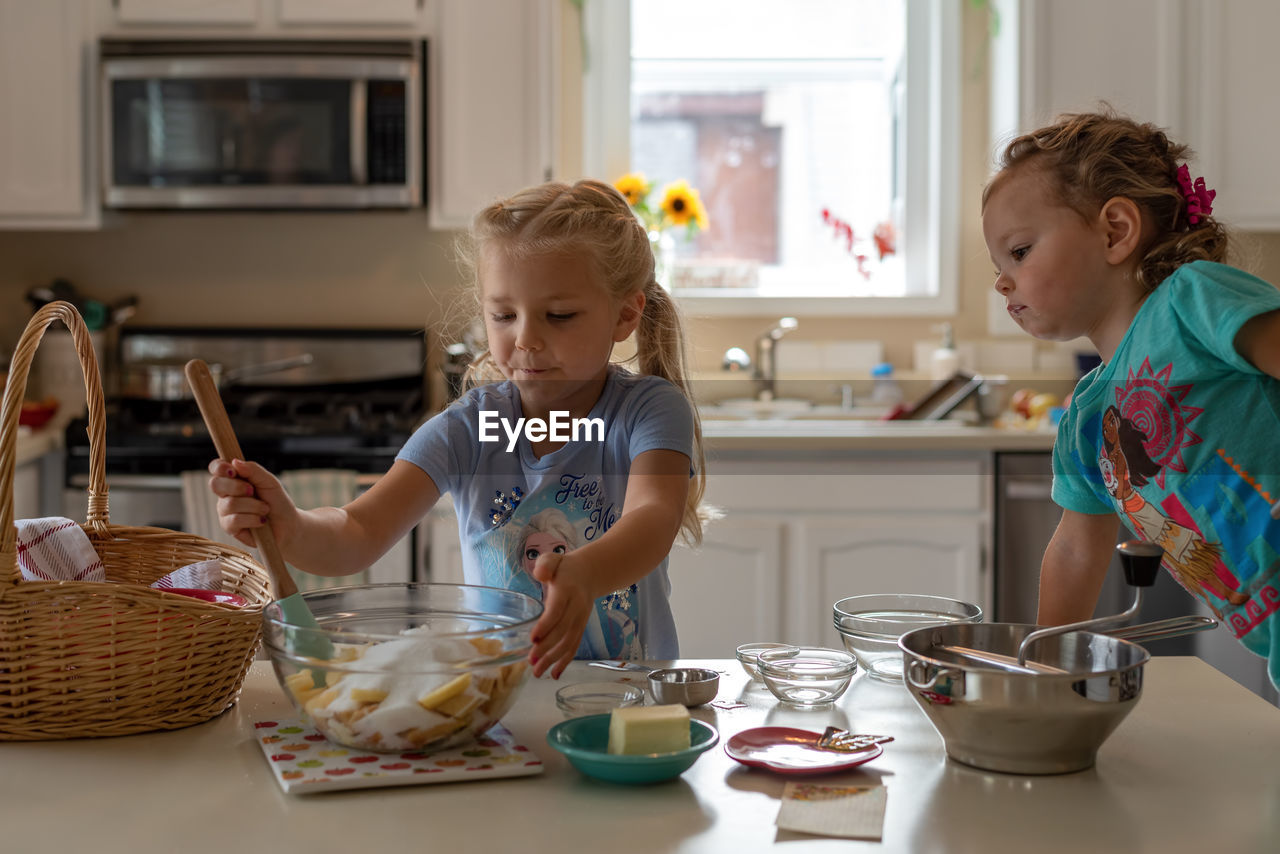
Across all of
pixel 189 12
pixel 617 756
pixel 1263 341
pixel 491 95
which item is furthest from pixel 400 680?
pixel 189 12

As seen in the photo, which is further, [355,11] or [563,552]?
[355,11]

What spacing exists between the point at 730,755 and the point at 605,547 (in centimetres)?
24

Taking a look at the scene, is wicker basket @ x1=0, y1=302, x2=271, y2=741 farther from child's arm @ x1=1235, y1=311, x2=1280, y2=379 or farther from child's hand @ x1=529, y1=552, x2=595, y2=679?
child's arm @ x1=1235, y1=311, x2=1280, y2=379

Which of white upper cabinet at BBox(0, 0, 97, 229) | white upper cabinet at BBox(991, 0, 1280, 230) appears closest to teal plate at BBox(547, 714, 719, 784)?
white upper cabinet at BBox(991, 0, 1280, 230)

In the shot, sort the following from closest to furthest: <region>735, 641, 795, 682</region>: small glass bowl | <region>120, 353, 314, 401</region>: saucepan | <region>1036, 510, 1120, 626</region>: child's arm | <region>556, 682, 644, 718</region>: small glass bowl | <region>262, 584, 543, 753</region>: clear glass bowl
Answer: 1. <region>262, 584, 543, 753</region>: clear glass bowl
2. <region>556, 682, 644, 718</region>: small glass bowl
3. <region>735, 641, 795, 682</region>: small glass bowl
4. <region>1036, 510, 1120, 626</region>: child's arm
5. <region>120, 353, 314, 401</region>: saucepan

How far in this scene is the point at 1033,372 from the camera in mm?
3195

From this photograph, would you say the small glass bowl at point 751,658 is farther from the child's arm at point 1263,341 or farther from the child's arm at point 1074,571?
the child's arm at point 1263,341

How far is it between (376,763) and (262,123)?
7.62 ft

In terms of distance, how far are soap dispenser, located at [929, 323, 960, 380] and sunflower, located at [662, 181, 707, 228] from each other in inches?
27.8

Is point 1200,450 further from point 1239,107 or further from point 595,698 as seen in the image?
point 1239,107

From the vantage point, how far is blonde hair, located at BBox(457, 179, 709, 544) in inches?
50.9

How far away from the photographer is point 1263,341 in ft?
3.23

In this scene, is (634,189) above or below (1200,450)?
above

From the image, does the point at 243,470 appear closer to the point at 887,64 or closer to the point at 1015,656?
the point at 1015,656
